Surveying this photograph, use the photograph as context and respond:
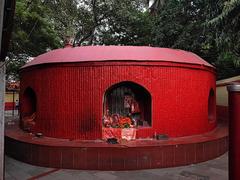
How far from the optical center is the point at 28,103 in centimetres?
1066

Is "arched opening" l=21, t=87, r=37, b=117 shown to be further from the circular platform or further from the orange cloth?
the orange cloth

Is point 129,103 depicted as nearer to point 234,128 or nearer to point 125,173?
point 125,173

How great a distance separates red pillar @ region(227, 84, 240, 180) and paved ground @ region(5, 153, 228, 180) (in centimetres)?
320

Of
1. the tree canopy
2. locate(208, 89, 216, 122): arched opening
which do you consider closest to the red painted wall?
locate(208, 89, 216, 122): arched opening

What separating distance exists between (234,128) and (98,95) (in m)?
5.20

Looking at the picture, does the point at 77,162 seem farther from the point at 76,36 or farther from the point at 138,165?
the point at 76,36

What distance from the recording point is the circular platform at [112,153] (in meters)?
A: 7.00

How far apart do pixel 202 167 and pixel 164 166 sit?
1.12m

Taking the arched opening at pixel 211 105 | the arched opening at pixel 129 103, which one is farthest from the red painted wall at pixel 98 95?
the arched opening at pixel 211 105

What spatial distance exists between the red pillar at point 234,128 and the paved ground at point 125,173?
3200 mm

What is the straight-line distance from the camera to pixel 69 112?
816 centimetres

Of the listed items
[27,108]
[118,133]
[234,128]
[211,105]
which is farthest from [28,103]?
[234,128]

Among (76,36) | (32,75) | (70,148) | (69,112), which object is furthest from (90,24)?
(70,148)

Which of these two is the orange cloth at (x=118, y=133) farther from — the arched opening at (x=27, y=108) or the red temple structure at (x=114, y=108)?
the arched opening at (x=27, y=108)
